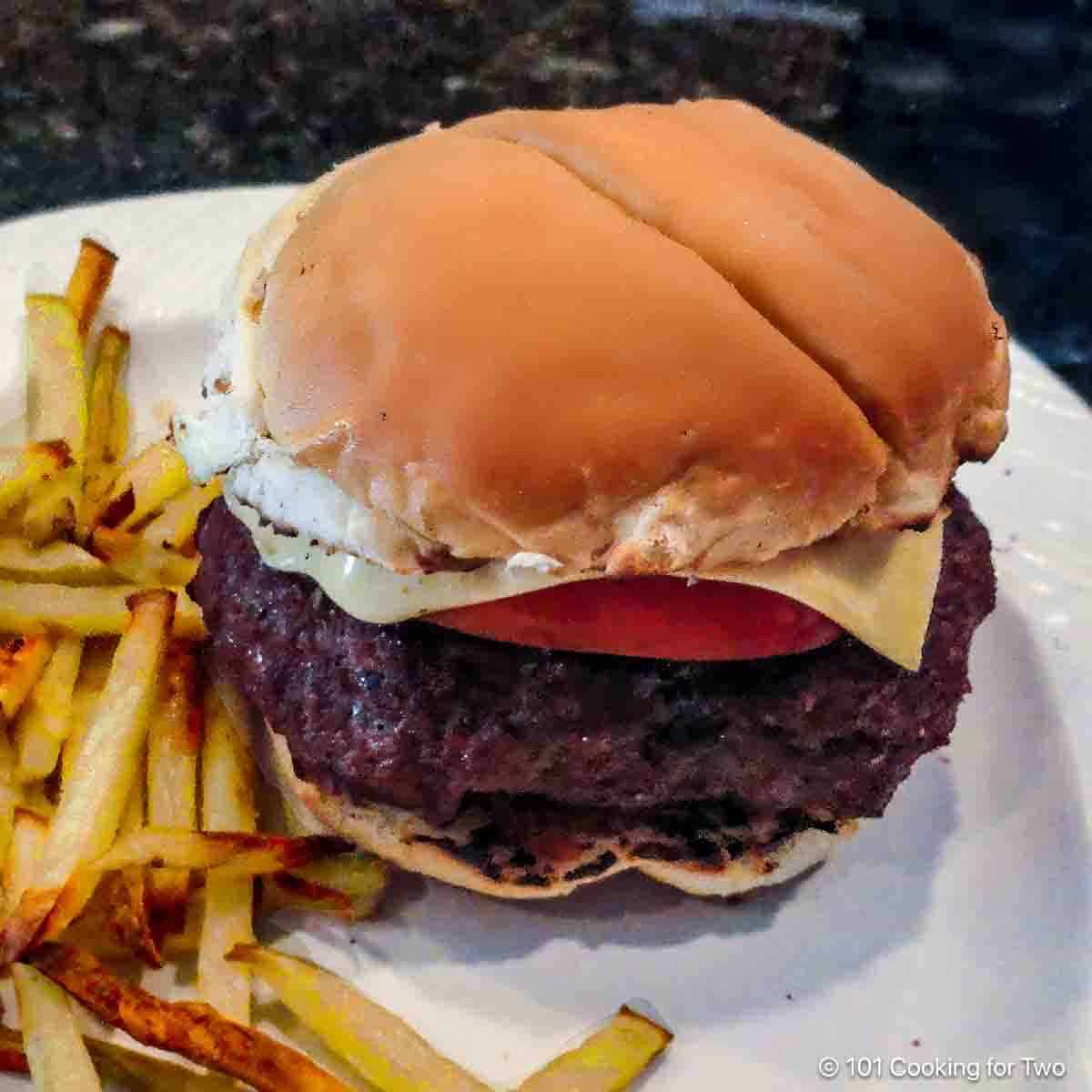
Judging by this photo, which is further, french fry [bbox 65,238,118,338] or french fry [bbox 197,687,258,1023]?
french fry [bbox 65,238,118,338]

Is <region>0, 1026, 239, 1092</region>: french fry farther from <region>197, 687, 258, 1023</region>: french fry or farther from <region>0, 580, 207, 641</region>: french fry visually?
<region>0, 580, 207, 641</region>: french fry

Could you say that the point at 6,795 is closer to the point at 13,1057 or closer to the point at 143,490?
the point at 13,1057

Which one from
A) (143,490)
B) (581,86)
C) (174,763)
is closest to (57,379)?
(143,490)

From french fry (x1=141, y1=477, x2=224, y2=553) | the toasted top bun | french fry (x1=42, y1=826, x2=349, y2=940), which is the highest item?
the toasted top bun

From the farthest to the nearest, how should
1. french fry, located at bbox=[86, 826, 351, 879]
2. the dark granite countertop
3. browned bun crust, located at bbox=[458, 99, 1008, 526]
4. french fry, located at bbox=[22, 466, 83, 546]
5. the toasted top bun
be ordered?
the dark granite countertop → french fry, located at bbox=[22, 466, 83, 546] → french fry, located at bbox=[86, 826, 351, 879] → browned bun crust, located at bbox=[458, 99, 1008, 526] → the toasted top bun

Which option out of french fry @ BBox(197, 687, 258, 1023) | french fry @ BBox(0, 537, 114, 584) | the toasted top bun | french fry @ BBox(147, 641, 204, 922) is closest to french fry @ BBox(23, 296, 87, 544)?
french fry @ BBox(0, 537, 114, 584)

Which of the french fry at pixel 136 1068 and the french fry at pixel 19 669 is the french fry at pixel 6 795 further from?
the french fry at pixel 136 1068

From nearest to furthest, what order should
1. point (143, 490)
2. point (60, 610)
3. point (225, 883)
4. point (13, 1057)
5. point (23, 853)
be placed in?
1. point (13, 1057)
2. point (23, 853)
3. point (225, 883)
4. point (60, 610)
5. point (143, 490)

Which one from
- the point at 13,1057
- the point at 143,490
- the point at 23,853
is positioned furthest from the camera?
the point at 143,490
